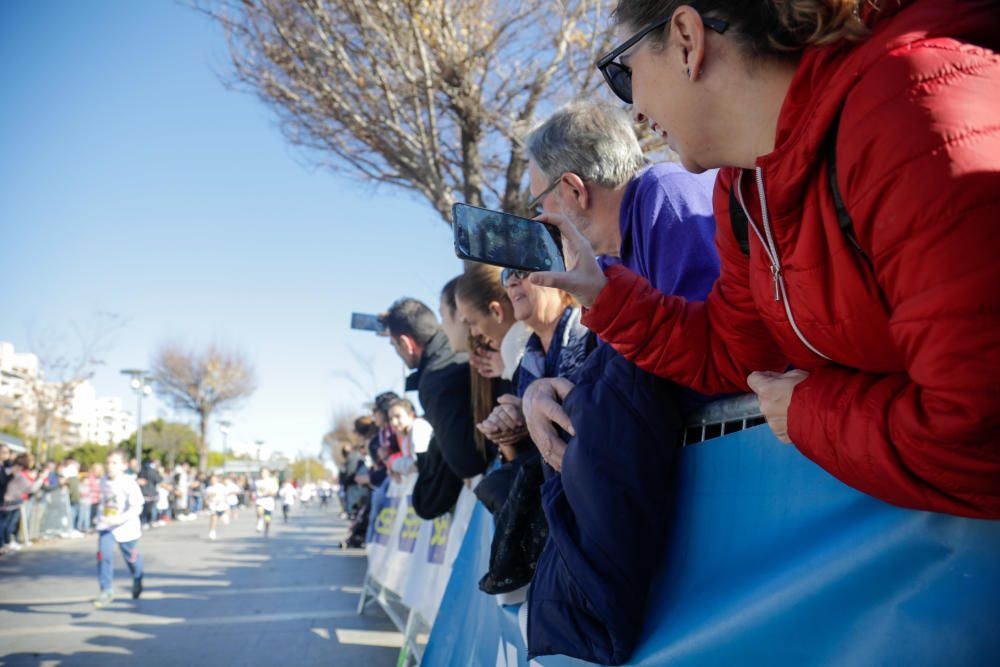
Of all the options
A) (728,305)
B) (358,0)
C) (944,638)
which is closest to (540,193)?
(728,305)

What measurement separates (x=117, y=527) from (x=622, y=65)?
33.0 feet

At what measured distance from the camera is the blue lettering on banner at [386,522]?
7.53 m

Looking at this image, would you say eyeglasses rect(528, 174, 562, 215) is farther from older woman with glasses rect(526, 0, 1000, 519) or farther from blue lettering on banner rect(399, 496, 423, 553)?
blue lettering on banner rect(399, 496, 423, 553)

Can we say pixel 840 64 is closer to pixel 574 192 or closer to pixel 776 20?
pixel 776 20

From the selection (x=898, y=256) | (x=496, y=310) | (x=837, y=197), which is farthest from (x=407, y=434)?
(x=898, y=256)

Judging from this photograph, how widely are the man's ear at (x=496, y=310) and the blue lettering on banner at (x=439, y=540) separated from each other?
5.10 feet

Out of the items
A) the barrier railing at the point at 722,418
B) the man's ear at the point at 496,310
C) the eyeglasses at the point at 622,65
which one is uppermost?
the eyeglasses at the point at 622,65

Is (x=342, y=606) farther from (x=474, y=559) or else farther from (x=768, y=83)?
(x=768, y=83)

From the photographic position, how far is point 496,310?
3764mm

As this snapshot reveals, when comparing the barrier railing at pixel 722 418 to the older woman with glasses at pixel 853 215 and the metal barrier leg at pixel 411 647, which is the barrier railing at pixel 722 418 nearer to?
Answer: the older woman with glasses at pixel 853 215

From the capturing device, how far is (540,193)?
2574 millimetres

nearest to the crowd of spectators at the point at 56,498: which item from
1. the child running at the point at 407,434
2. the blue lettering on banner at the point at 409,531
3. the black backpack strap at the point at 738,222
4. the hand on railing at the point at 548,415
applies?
the child running at the point at 407,434

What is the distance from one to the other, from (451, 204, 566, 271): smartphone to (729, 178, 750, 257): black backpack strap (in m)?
0.42

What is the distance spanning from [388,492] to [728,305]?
7112 mm
